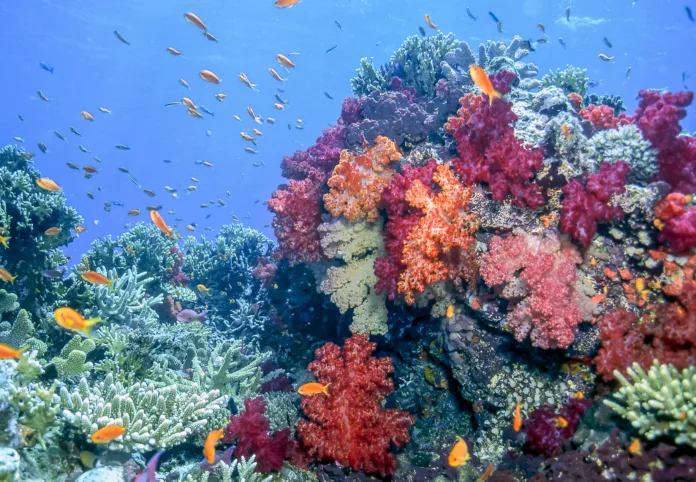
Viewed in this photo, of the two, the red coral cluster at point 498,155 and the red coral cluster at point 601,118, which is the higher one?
the red coral cluster at point 601,118

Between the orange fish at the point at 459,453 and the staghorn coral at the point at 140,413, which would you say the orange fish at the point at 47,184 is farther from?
the orange fish at the point at 459,453

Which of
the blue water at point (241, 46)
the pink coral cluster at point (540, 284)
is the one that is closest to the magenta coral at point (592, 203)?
the pink coral cluster at point (540, 284)

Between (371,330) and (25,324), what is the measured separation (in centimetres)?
522

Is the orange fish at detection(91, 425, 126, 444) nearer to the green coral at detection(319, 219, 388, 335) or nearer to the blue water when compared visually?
the green coral at detection(319, 219, 388, 335)

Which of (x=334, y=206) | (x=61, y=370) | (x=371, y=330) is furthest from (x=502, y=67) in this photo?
(x=61, y=370)

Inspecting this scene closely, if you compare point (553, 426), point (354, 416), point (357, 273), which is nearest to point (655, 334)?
point (553, 426)

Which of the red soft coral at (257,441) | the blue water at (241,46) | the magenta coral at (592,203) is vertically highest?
the blue water at (241,46)

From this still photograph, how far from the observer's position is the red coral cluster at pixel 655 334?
3676mm

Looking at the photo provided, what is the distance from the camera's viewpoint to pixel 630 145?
16.4ft

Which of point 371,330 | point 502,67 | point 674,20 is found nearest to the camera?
point 371,330

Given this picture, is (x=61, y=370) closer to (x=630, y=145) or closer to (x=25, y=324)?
(x=25, y=324)

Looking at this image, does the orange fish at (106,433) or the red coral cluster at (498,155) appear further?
the red coral cluster at (498,155)

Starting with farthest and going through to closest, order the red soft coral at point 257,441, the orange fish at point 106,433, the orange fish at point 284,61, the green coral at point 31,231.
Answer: the orange fish at point 284,61, the green coral at point 31,231, the red soft coral at point 257,441, the orange fish at point 106,433

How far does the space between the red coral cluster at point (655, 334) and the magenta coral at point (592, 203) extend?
2.93ft
